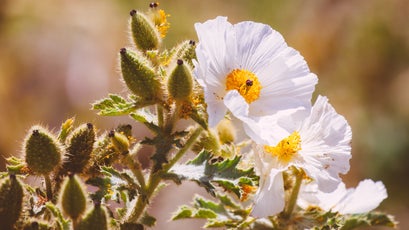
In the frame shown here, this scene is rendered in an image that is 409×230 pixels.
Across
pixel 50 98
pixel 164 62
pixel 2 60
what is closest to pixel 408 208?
pixel 50 98

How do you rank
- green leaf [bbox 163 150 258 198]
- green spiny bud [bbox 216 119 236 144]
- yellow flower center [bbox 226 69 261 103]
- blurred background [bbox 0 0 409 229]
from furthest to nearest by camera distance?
blurred background [bbox 0 0 409 229]
green spiny bud [bbox 216 119 236 144]
yellow flower center [bbox 226 69 261 103]
green leaf [bbox 163 150 258 198]

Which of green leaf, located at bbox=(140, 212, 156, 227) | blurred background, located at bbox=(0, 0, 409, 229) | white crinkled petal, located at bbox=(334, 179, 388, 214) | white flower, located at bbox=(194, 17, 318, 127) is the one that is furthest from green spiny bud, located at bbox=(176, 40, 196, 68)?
blurred background, located at bbox=(0, 0, 409, 229)

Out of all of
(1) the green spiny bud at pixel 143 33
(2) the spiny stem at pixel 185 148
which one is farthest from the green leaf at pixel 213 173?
(1) the green spiny bud at pixel 143 33

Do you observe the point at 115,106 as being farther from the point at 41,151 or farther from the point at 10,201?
the point at 10,201

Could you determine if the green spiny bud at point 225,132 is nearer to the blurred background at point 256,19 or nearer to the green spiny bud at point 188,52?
the green spiny bud at point 188,52

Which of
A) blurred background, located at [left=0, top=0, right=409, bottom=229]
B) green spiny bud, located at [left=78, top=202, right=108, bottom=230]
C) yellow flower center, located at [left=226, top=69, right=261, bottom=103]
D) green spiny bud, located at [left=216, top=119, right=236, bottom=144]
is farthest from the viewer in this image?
blurred background, located at [left=0, top=0, right=409, bottom=229]

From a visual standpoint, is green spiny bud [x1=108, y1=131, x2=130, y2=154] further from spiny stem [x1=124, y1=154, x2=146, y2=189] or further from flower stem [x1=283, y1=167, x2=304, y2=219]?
flower stem [x1=283, y1=167, x2=304, y2=219]

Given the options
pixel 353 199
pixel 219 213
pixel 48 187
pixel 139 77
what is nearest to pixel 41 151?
pixel 48 187

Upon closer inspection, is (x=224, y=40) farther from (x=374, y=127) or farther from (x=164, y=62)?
(x=374, y=127)
